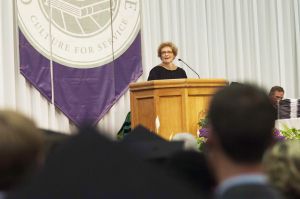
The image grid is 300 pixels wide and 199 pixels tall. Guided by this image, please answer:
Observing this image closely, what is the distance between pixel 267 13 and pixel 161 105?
4614 millimetres

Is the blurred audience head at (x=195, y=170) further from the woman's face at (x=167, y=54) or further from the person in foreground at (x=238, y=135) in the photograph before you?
the woman's face at (x=167, y=54)

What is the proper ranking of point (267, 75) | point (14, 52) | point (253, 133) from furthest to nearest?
point (267, 75) < point (14, 52) < point (253, 133)

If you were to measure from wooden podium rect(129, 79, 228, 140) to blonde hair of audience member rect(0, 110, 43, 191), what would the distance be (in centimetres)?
407

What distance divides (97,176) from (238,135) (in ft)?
1.06

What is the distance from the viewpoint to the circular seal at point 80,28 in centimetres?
736

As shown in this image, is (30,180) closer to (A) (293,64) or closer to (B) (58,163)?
(B) (58,163)

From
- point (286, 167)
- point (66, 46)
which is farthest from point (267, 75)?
point (286, 167)

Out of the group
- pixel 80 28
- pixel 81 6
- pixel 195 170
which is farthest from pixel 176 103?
pixel 195 170

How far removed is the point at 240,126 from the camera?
1.25 m

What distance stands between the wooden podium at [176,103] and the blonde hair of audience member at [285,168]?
12.3ft

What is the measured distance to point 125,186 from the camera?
1073 millimetres

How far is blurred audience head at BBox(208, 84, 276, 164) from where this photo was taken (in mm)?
1249

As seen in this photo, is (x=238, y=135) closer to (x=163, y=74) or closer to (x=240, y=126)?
(x=240, y=126)

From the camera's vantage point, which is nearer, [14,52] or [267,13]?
[14,52]
